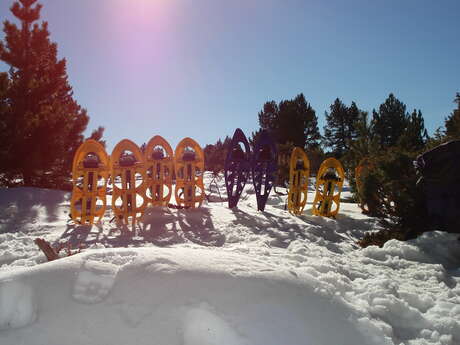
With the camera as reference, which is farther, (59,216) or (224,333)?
(59,216)

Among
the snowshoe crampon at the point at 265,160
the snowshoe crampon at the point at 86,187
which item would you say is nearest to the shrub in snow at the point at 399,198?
the snowshoe crampon at the point at 265,160

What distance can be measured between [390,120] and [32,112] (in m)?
30.0

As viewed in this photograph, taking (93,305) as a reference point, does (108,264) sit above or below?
above

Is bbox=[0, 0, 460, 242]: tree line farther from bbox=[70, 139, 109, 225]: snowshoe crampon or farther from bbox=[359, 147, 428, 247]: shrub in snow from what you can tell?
bbox=[70, 139, 109, 225]: snowshoe crampon

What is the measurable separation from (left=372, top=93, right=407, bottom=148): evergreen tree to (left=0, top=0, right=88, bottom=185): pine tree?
89.2 ft

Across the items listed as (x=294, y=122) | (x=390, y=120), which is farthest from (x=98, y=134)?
(x=390, y=120)

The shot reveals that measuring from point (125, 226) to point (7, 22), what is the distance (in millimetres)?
11964

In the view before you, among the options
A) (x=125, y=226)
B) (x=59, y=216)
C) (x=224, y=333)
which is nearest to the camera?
(x=224, y=333)

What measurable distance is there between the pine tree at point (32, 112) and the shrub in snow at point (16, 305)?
34.5ft

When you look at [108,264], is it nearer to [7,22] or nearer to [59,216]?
[59,216]

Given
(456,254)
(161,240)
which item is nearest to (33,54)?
(161,240)

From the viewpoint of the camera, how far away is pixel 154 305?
2.12 m

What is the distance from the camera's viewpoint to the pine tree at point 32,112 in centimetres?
1123

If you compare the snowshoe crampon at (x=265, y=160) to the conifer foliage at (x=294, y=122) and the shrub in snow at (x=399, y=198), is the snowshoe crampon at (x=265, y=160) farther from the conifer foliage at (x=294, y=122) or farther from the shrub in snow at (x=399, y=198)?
the conifer foliage at (x=294, y=122)
